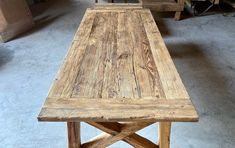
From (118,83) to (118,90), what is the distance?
59 millimetres

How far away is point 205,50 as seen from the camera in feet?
8.93

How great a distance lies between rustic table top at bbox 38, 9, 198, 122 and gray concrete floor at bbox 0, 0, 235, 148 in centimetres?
57

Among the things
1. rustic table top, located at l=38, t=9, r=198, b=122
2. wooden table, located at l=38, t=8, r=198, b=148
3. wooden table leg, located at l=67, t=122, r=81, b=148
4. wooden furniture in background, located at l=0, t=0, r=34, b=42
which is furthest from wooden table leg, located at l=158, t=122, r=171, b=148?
wooden furniture in background, located at l=0, t=0, r=34, b=42

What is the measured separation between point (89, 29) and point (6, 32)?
1938mm

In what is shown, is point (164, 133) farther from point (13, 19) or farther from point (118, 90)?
point (13, 19)

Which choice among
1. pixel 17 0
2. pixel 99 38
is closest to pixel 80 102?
pixel 99 38

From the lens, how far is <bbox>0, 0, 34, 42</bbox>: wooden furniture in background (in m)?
3.12

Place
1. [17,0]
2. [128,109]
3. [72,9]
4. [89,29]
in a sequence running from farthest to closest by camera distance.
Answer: [72,9] → [17,0] → [89,29] → [128,109]

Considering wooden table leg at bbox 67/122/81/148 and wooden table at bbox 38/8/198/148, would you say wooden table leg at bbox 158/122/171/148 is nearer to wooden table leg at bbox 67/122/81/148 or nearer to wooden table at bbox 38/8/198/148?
wooden table at bbox 38/8/198/148

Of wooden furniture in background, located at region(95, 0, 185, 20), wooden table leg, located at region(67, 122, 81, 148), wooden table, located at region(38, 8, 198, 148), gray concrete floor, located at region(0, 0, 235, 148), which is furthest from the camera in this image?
wooden furniture in background, located at region(95, 0, 185, 20)

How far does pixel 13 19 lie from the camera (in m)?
3.27

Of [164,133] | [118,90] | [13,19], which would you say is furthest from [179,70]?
[13,19]

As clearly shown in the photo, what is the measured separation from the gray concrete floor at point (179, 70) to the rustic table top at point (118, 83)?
1.88 ft

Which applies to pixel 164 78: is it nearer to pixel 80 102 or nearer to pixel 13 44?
pixel 80 102
